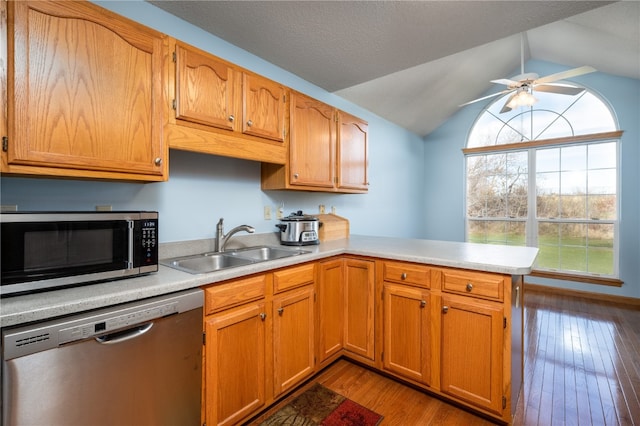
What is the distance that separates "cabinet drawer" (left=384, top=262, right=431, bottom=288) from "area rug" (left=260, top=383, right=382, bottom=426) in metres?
0.81

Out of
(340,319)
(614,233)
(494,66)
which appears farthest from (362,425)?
(494,66)

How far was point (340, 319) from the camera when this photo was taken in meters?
2.26

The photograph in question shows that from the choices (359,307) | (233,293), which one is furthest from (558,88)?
(233,293)

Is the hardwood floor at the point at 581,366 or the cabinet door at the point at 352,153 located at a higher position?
the cabinet door at the point at 352,153

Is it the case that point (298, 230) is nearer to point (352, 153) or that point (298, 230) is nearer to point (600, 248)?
point (352, 153)

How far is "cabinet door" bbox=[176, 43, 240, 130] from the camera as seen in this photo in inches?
61.6

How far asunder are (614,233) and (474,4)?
13.2ft

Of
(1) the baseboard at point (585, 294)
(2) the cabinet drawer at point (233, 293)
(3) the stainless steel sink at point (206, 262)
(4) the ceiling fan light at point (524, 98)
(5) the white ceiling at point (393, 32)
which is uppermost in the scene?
(5) the white ceiling at point (393, 32)

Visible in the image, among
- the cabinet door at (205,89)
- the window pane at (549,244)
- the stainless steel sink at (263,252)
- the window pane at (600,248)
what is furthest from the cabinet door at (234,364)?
the window pane at (600,248)

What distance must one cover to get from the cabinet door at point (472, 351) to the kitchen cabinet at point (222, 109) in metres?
1.56

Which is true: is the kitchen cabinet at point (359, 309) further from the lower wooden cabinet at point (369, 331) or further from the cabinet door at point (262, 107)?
the cabinet door at point (262, 107)

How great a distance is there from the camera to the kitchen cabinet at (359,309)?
6.97 feet

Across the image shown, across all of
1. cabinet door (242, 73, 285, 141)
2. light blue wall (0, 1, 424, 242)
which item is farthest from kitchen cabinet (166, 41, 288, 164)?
light blue wall (0, 1, 424, 242)

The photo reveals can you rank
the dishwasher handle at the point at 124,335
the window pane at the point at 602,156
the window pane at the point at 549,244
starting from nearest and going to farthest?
the dishwasher handle at the point at 124,335
the window pane at the point at 602,156
the window pane at the point at 549,244
